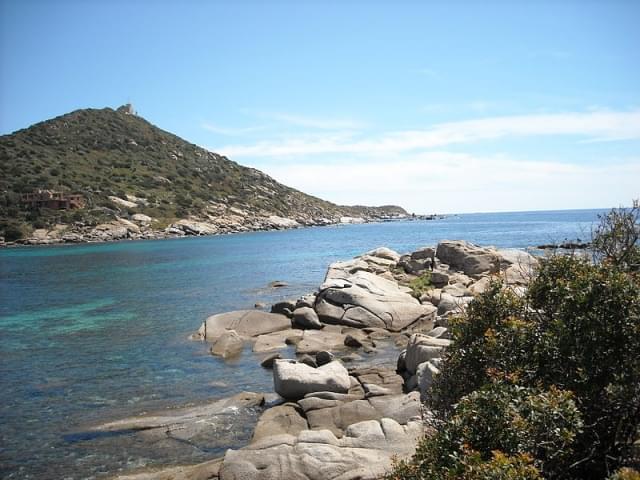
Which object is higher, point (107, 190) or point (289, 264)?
point (107, 190)

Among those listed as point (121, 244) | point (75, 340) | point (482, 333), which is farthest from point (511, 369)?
point (121, 244)

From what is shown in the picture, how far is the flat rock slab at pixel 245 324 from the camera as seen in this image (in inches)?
1021

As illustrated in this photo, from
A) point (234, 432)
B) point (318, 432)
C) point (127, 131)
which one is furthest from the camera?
point (127, 131)

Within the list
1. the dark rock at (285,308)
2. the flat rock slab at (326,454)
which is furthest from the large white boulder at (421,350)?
the dark rock at (285,308)

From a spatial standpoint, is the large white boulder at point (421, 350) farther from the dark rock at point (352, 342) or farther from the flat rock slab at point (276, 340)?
the flat rock slab at point (276, 340)

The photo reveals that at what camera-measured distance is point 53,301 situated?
128 ft

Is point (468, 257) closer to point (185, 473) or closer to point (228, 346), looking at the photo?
point (228, 346)

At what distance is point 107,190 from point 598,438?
394 ft

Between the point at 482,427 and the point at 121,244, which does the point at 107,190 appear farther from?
the point at 482,427

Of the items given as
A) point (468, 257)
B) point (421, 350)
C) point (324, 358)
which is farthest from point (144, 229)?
point (421, 350)

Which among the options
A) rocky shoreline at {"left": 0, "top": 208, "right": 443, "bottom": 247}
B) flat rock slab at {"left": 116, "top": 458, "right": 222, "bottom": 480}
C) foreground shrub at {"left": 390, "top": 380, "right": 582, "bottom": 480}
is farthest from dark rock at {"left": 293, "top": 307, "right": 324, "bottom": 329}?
rocky shoreline at {"left": 0, "top": 208, "right": 443, "bottom": 247}

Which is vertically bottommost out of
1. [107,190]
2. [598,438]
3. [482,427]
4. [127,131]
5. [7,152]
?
[598,438]

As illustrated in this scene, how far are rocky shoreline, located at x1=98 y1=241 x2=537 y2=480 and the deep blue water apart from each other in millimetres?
1294

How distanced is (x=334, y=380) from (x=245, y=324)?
11542 mm
